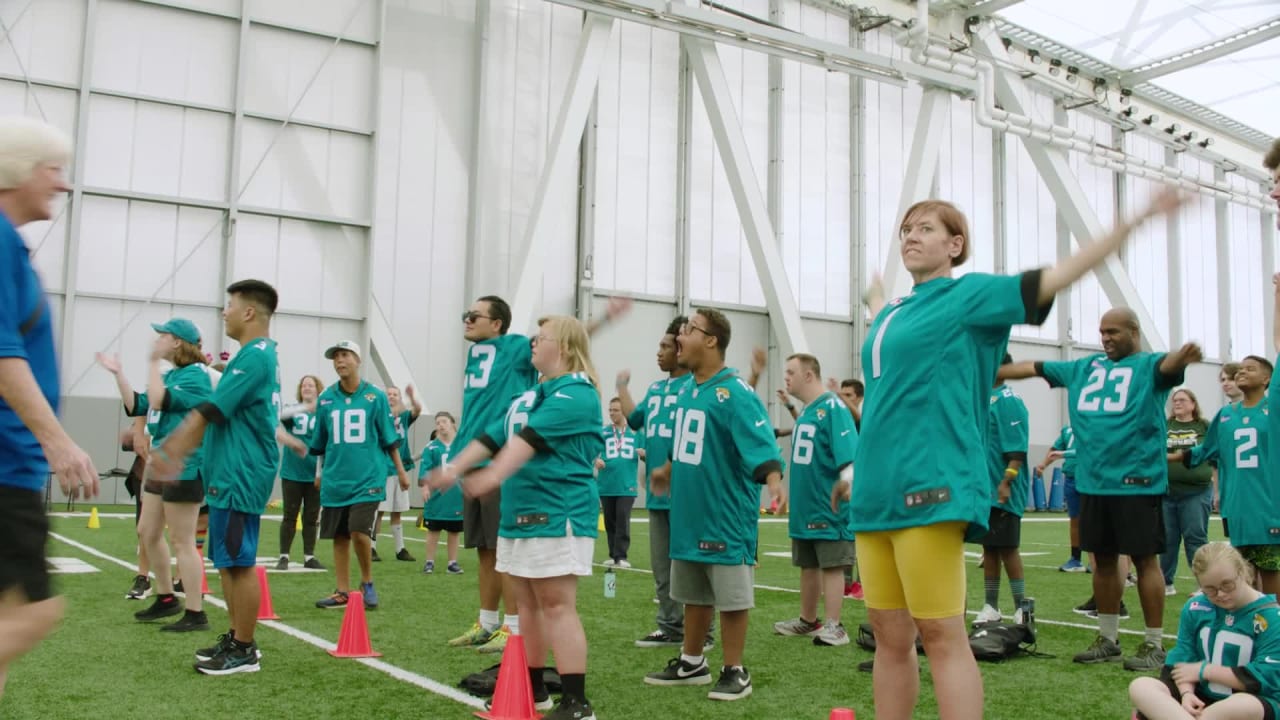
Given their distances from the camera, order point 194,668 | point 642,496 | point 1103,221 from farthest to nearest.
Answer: point 1103,221 < point 642,496 < point 194,668

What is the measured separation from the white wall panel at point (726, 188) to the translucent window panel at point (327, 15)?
27.0ft

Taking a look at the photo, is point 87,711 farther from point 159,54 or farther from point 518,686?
point 159,54

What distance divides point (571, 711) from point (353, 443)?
4330 millimetres

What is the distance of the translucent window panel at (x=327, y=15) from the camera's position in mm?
20141

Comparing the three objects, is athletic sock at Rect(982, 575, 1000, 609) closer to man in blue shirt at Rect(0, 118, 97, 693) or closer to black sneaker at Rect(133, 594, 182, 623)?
black sneaker at Rect(133, 594, 182, 623)

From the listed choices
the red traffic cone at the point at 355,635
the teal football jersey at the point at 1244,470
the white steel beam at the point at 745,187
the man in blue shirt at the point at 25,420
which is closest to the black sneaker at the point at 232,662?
the red traffic cone at the point at 355,635

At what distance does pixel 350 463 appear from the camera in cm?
816

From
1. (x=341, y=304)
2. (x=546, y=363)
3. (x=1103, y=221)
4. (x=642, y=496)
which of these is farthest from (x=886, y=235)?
(x=546, y=363)

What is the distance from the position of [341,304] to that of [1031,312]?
62.3 feet

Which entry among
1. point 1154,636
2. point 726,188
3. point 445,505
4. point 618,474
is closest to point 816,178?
point 726,188

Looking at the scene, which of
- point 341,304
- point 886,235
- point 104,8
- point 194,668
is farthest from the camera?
point 886,235

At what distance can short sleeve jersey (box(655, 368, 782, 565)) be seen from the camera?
541 cm

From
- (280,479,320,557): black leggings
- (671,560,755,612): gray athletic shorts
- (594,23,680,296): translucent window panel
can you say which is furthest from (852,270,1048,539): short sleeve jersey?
(594,23,680,296): translucent window panel

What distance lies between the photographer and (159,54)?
19.3 meters
